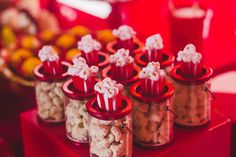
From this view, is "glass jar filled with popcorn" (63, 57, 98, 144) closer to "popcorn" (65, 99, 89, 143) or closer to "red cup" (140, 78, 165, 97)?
"popcorn" (65, 99, 89, 143)

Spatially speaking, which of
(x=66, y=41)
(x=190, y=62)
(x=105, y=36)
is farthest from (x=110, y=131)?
(x=66, y=41)

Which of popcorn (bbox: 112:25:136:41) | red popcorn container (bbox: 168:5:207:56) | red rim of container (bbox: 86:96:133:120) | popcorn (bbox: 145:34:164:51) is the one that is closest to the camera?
red rim of container (bbox: 86:96:133:120)

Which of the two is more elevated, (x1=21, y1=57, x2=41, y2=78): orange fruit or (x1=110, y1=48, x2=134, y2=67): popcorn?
(x1=110, y1=48, x2=134, y2=67): popcorn

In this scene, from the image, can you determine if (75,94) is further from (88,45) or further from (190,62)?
(190,62)

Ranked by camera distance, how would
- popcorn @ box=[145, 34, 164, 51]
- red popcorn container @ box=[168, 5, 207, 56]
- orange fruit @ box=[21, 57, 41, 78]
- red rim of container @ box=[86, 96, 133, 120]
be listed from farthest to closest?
orange fruit @ box=[21, 57, 41, 78]
red popcorn container @ box=[168, 5, 207, 56]
popcorn @ box=[145, 34, 164, 51]
red rim of container @ box=[86, 96, 133, 120]

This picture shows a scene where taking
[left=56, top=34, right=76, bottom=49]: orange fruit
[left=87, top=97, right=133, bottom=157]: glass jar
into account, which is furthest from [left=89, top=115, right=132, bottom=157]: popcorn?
[left=56, top=34, right=76, bottom=49]: orange fruit

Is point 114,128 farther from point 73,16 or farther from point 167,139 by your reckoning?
point 73,16

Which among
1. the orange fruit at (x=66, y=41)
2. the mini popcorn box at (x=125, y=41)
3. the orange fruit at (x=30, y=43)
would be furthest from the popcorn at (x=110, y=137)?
the orange fruit at (x=30, y=43)
